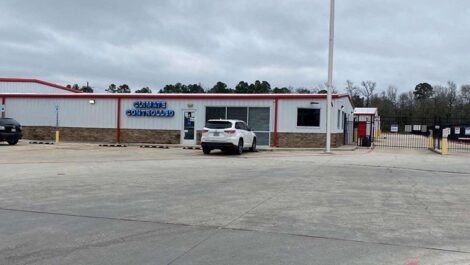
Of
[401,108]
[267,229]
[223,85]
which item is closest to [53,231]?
[267,229]

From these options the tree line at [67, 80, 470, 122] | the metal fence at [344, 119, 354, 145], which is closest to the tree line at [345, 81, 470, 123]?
the tree line at [67, 80, 470, 122]

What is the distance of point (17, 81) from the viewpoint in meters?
42.0

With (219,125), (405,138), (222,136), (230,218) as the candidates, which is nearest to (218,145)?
(222,136)

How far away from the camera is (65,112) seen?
33.0 m

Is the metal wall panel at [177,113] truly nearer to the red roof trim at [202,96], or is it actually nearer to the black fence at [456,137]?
the red roof trim at [202,96]

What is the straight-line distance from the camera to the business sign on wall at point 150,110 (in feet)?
101

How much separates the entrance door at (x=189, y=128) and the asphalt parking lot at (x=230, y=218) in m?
16.4

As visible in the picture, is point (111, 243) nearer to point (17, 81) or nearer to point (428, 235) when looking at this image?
point (428, 235)

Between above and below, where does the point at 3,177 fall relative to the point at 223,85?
below

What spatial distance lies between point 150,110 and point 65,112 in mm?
6339

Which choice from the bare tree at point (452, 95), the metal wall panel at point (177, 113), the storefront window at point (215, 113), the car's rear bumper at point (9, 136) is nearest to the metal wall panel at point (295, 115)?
the metal wall panel at point (177, 113)

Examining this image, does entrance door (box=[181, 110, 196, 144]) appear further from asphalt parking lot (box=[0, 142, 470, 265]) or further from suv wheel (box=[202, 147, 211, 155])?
asphalt parking lot (box=[0, 142, 470, 265])

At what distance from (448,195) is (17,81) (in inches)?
1553

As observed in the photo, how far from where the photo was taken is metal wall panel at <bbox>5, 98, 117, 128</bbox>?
3212 centimetres
